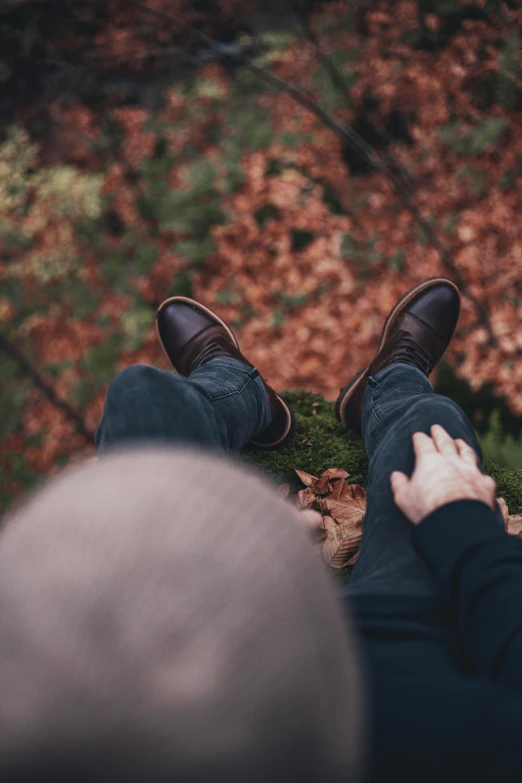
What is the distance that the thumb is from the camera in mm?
1237

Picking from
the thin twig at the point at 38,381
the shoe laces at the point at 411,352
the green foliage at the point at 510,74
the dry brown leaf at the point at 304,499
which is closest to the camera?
the dry brown leaf at the point at 304,499

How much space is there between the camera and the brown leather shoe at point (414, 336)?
2.34 metres

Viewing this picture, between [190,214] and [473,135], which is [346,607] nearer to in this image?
[473,135]

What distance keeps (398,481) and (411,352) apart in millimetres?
1237

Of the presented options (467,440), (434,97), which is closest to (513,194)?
(434,97)

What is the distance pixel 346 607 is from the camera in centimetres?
104

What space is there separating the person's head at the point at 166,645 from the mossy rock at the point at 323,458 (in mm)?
1545

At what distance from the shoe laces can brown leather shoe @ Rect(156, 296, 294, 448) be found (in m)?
0.56

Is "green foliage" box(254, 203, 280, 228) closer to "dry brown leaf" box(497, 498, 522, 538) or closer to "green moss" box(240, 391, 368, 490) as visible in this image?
"green moss" box(240, 391, 368, 490)

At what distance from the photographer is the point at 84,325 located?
18.9 ft

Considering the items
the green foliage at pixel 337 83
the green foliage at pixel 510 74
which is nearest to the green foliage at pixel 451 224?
the green foliage at pixel 510 74

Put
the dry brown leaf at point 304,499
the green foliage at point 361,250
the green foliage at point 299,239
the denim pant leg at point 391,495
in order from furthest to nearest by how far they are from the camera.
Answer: the green foliage at point 299,239, the green foliage at point 361,250, the dry brown leaf at point 304,499, the denim pant leg at point 391,495

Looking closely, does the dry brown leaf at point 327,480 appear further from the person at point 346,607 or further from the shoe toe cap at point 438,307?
the shoe toe cap at point 438,307

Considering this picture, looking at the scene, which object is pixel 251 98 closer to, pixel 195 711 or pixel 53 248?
pixel 53 248
